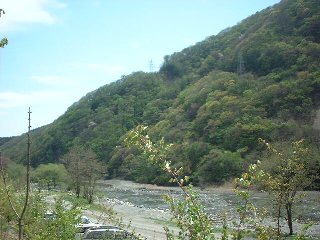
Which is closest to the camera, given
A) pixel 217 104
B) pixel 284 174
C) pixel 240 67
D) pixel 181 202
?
pixel 181 202

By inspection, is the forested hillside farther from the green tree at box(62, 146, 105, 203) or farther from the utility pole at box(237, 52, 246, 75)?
the green tree at box(62, 146, 105, 203)

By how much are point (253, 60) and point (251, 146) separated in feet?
155

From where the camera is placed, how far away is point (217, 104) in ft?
351

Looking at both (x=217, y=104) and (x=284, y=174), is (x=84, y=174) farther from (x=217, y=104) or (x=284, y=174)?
(x=284, y=174)

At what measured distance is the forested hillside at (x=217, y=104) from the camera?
87.1 m

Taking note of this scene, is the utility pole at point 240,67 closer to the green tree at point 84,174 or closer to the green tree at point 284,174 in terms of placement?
the green tree at point 84,174

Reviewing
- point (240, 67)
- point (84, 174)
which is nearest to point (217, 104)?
point (240, 67)

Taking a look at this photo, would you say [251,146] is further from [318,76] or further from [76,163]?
[76,163]

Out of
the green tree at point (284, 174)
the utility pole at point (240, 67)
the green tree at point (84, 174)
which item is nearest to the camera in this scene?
the green tree at point (284, 174)

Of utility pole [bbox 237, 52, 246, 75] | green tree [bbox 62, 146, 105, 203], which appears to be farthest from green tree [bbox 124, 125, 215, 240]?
utility pole [bbox 237, 52, 246, 75]

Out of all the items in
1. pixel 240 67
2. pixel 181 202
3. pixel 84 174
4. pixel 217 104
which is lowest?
pixel 84 174

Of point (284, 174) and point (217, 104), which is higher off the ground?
point (217, 104)

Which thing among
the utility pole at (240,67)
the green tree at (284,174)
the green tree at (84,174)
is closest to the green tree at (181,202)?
the green tree at (284,174)

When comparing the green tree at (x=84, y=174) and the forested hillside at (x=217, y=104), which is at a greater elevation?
the forested hillside at (x=217, y=104)
